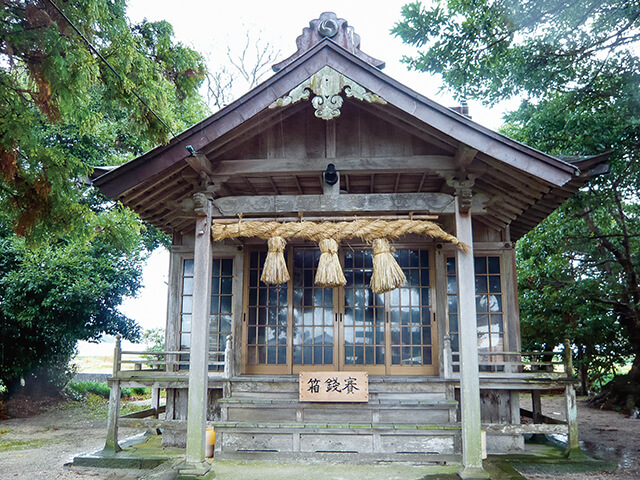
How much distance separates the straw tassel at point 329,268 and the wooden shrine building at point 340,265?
0.02 meters

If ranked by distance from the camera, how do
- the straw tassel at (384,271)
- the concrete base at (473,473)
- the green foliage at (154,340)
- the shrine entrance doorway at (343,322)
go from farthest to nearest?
the green foliage at (154,340)
the shrine entrance doorway at (343,322)
the straw tassel at (384,271)
the concrete base at (473,473)

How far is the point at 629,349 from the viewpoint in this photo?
1515cm

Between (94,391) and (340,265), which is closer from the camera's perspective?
(340,265)

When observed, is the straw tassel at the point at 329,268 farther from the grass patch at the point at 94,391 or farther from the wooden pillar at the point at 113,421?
the grass patch at the point at 94,391

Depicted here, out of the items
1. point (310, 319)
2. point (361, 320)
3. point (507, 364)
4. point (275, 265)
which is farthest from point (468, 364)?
point (310, 319)

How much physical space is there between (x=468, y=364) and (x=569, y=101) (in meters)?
6.79

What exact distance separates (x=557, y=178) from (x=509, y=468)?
10.9 ft

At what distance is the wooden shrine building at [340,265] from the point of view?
562 cm

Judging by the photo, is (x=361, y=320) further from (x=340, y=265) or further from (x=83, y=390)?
(x=83, y=390)

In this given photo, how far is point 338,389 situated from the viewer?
705 cm

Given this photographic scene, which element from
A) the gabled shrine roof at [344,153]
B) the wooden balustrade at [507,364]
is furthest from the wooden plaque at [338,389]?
the gabled shrine roof at [344,153]

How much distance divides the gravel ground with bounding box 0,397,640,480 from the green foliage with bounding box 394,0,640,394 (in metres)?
2.80

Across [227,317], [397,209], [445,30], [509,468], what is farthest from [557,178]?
[445,30]

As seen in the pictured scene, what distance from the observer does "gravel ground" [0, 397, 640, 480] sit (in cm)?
689
